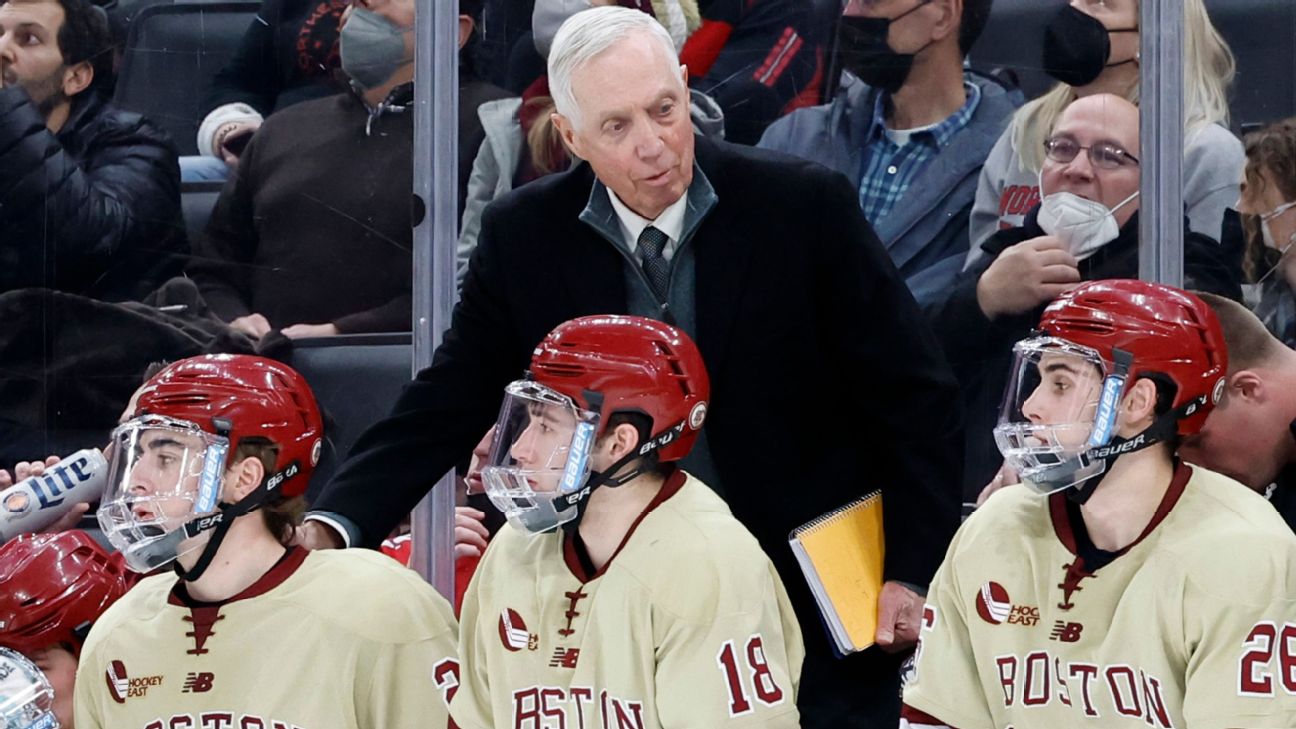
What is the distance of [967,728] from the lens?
8.53 ft

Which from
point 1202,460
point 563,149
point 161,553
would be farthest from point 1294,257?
point 161,553

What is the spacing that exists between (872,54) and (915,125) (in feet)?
0.49

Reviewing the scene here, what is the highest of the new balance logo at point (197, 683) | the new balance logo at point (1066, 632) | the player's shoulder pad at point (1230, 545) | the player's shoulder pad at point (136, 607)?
the player's shoulder pad at point (1230, 545)

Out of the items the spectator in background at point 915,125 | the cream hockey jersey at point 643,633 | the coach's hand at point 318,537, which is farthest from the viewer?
the spectator in background at point 915,125

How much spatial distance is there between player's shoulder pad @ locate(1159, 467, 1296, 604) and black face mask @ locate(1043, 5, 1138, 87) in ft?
3.21

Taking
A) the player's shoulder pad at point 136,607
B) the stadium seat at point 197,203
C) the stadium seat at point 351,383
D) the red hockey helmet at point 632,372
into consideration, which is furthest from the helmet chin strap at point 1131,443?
the stadium seat at point 197,203

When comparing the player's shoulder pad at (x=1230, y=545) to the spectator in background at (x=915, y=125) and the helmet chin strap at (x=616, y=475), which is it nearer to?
the helmet chin strap at (x=616, y=475)

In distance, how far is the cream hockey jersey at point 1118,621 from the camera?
233 centimetres

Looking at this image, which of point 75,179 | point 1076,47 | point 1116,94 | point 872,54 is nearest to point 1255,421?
point 1116,94

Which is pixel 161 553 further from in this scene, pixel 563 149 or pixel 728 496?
pixel 563 149

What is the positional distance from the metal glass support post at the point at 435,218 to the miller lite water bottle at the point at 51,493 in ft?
2.09

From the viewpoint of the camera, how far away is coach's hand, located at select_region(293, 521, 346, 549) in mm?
2887

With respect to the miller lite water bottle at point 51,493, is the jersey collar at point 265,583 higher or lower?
higher

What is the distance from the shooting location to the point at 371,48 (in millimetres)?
3562
